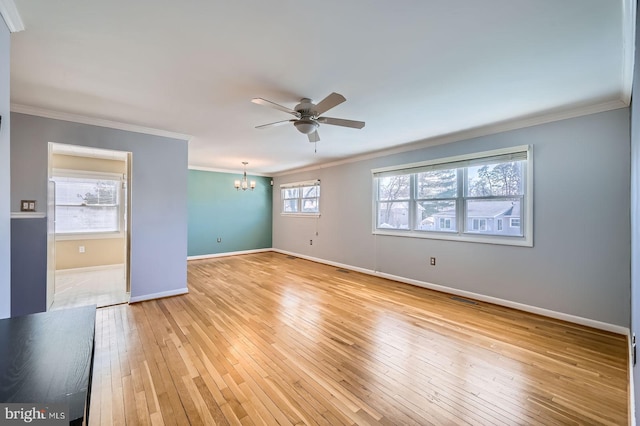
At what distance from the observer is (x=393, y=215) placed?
5.13 meters

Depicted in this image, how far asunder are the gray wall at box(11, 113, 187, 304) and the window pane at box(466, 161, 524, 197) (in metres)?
4.57

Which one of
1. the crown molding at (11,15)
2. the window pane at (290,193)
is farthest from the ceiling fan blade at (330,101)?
the window pane at (290,193)

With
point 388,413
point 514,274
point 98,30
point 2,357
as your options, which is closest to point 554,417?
point 388,413

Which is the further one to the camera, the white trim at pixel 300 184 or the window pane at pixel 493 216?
the white trim at pixel 300 184

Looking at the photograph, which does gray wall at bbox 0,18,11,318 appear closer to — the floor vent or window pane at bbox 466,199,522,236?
the floor vent

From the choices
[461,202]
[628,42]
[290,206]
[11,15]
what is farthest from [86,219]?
[628,42]

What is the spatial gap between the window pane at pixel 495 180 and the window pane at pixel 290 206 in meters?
4.71

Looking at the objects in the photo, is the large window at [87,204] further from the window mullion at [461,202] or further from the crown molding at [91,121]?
the window mullion at [461,202]

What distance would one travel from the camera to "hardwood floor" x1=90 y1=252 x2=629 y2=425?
1.73m

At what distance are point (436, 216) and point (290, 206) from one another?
4.48 m

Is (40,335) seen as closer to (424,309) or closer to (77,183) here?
(424,309)

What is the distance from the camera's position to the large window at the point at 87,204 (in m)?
5.37

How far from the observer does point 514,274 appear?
11.7 feet

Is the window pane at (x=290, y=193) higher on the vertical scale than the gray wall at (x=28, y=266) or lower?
higher
